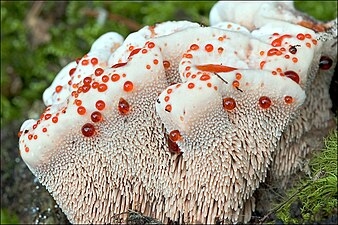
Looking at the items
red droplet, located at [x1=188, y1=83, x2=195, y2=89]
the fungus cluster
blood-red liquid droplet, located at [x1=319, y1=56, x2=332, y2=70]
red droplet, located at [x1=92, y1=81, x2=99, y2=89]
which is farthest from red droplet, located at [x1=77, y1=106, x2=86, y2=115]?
blood-red liquid droplet, located at [x1=319, y1=56, x2=332, y2=70]

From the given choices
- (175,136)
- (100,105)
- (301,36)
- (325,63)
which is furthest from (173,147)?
(325,63)

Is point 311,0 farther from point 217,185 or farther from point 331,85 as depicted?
point 217,185

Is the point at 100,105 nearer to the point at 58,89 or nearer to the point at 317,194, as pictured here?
the point at 58,89

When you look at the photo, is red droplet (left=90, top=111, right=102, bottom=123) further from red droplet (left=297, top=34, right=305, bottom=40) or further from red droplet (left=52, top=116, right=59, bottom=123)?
red droplet (left=297, top=34, right=305, bottom=40)

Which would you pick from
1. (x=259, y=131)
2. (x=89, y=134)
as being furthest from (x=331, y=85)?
(x=89, y=134)

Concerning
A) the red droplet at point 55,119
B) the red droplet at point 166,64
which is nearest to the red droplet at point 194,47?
the red droplet at point 166,64

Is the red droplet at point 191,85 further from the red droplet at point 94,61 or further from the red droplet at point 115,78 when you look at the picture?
the red droplet at point 94,61
